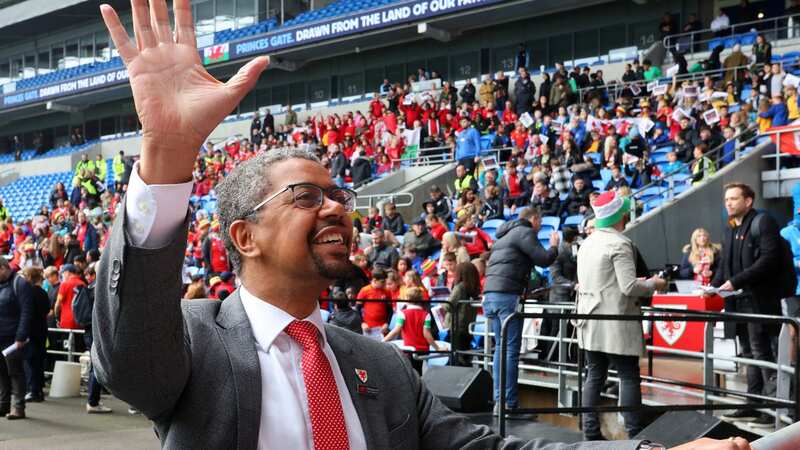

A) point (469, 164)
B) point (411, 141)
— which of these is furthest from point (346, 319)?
point (411, 141)

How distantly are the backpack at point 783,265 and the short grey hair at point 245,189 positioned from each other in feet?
17.8

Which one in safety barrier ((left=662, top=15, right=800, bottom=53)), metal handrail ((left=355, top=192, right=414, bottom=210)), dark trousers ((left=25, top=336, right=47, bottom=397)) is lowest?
dark trousers ((left=25, top=336, right=47, bottom=397))

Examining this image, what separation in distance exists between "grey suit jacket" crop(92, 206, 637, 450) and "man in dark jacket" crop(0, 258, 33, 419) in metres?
8.02

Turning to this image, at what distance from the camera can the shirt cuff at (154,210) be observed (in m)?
1.66

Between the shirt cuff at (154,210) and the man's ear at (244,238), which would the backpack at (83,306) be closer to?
the man's ear at (244,238)

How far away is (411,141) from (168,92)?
2042 cm

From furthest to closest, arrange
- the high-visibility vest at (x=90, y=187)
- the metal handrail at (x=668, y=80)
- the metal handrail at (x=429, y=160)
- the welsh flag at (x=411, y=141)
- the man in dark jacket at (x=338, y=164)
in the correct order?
the high-visibility vest at (x=90, y=187) → the welsh flag at (x=411, y=141) → the metal handrail at (x=429, y=160) → the man in dark jacket at (x=338, y=164) → the metal handrail at (x=668, y=80)

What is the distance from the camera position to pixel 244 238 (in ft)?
7.24

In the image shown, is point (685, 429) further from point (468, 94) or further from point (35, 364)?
point (468, 94)

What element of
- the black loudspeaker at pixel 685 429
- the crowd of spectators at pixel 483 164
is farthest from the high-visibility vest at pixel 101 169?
the black loudspeaker at pixel 685 429

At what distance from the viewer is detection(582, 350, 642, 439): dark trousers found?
6.37m

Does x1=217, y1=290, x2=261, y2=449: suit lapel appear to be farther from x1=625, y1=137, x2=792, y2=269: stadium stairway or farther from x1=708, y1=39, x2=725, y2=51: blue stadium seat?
x1=708, y1=39, x2=725, y2=51: blue stadium seat

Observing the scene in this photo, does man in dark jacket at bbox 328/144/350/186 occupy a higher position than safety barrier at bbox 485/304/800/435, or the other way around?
man in dark jacket at bbox 328/144/350/186

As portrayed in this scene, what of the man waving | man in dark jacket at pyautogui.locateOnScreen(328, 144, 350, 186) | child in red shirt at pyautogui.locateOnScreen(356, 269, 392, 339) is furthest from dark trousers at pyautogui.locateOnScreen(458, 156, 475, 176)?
the man waving
